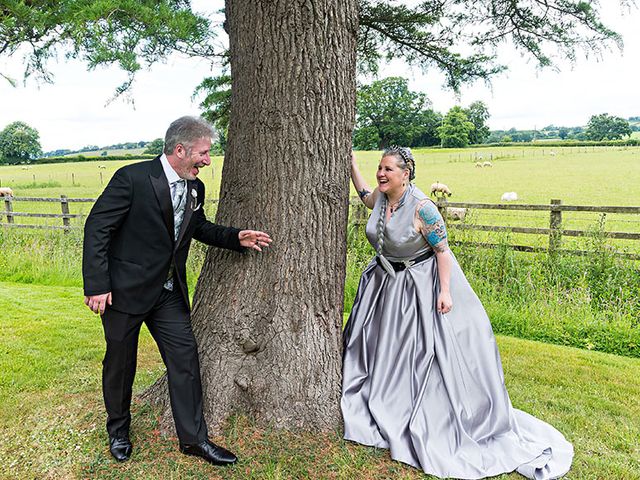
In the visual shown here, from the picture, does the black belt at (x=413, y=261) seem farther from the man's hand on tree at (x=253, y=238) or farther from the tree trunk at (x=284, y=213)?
the man's hand on tree at (x=253, y=238)

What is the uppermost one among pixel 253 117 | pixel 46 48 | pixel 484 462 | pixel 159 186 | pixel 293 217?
pixel 46 48

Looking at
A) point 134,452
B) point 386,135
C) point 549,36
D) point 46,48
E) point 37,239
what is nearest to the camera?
point 134,452

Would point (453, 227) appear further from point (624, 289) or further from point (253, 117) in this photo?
point (253, 117)

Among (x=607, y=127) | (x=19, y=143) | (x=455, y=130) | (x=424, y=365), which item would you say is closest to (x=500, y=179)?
(x=424, y=365)

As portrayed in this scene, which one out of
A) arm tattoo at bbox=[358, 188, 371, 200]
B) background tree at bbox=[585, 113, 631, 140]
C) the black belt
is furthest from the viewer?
background tree at bbox=[585, 113, 631, 140]

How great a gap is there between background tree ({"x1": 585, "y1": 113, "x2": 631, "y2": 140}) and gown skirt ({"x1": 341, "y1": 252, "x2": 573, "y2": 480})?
233 feet

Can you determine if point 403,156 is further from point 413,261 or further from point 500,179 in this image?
point 500,179

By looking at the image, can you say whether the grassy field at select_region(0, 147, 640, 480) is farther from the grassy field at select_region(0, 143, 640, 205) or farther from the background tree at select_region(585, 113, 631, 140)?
the background tree at select_region(585, 113, 631, 140)

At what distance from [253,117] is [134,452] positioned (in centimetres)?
213

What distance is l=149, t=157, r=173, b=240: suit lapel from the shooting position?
9.50 feet

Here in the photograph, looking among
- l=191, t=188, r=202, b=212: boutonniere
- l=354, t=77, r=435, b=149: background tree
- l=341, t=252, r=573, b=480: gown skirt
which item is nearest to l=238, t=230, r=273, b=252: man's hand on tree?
l=191, t=188, r=202, b=212: boutonniere

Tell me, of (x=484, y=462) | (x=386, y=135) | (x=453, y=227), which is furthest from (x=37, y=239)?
(x=386, y=135)

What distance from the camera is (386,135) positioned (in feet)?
167

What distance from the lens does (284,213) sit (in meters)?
3.17
